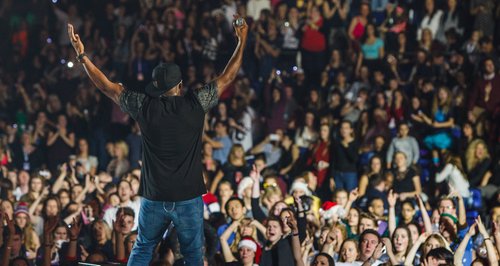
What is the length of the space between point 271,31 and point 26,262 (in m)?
7.26

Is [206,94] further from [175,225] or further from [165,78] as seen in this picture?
→ [175,225]

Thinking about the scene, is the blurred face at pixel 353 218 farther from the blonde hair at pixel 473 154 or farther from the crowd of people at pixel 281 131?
the blonde hair at pixel 473 154

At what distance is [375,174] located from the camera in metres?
13.6

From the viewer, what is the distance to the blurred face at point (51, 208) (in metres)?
12.6

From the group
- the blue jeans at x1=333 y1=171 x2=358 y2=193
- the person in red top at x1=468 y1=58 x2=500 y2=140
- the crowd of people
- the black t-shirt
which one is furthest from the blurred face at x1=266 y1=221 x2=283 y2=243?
the person in red top at x1=468 y1=58 x2=500 y2=140

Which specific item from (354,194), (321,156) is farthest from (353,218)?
(321,156)

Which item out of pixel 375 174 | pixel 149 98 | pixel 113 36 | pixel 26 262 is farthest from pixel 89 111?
pixel 149 98

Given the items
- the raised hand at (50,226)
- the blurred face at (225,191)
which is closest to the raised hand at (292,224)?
the raised hand at (50,226)

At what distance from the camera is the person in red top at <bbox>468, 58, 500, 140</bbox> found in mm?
14500

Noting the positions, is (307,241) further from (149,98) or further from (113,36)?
(113,36)

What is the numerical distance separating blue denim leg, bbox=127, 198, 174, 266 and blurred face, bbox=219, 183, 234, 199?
4.92 meters

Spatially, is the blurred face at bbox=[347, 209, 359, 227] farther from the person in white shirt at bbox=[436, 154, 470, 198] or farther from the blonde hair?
the blonde hair

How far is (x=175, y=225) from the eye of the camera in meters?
7.98

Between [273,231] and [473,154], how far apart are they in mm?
4086
